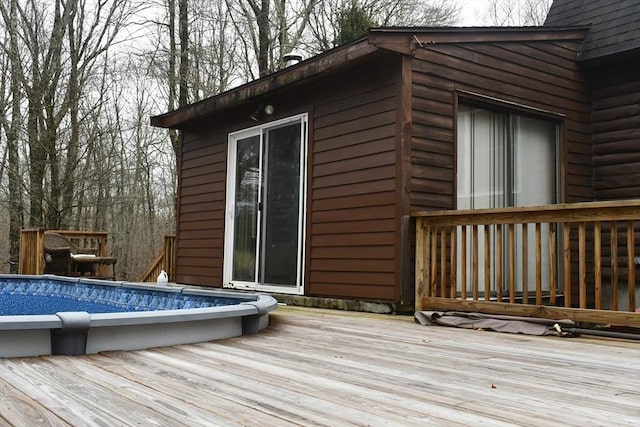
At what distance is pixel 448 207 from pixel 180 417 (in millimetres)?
3555

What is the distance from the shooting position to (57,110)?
1193 cm

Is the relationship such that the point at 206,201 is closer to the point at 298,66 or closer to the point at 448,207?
the point at 298,66

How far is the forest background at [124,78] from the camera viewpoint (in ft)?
38.3

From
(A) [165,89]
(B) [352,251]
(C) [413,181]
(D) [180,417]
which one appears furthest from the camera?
(A) [165,89]

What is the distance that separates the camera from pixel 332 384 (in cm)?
198

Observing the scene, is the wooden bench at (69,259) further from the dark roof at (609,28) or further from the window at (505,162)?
the dark roof at (609,28)

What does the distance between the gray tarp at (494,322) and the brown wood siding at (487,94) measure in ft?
3.05

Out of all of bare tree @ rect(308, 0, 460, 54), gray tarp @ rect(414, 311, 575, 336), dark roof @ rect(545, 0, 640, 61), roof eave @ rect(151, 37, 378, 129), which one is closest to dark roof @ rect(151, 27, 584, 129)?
roof eave @ rect(151, 37, 378, 129)

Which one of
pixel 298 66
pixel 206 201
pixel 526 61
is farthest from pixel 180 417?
pixel 206 201

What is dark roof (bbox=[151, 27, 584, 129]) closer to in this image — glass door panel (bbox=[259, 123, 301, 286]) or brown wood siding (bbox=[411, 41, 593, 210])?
brown wood siding (bbox=[411, 41, 593, 210])

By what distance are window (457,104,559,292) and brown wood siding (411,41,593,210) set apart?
146 mm

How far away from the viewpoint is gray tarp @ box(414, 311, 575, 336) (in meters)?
3.51

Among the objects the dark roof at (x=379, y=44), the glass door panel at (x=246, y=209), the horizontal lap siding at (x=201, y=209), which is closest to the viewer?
the dark roof at (x=379, y=44)

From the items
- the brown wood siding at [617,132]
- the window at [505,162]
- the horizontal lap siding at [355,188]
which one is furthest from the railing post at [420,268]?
the brown wood siding at [617,132]
